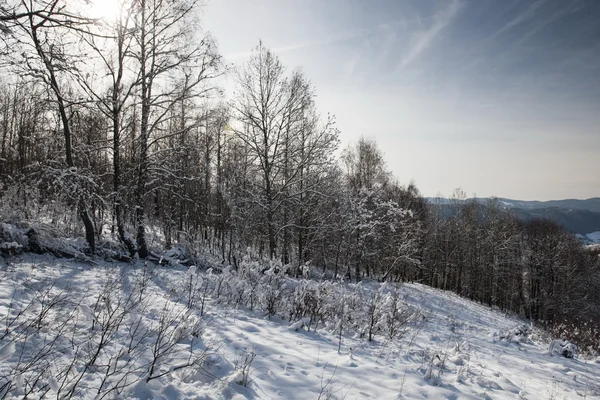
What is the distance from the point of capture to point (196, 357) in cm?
335

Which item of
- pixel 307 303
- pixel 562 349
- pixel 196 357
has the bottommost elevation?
pixel 562 349

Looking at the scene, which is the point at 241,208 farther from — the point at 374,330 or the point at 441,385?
the point at 441,385

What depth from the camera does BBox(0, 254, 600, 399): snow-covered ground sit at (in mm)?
2748

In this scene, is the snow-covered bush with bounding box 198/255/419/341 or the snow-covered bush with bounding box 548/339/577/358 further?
the snow-covered bush with bounding box 548/339/577/358

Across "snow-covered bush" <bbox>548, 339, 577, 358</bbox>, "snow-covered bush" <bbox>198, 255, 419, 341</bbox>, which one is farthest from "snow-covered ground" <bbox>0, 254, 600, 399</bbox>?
"snow-covered bush" <bbox>548, 339, 577, 358</bbox>

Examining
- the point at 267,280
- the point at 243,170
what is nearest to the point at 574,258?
the point at 243,170

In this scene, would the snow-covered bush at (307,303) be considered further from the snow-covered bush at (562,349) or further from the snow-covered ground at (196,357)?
the snow-covered bush at (562,349)

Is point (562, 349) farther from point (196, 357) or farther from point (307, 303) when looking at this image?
point (196, 357)

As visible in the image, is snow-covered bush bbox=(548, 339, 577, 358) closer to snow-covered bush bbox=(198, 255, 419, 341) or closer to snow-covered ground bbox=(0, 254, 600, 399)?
snow-covered ground bbox=(0, 254, 600, 399)

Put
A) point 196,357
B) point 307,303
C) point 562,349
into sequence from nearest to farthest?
point 196,357
point 307,303
point 562,349

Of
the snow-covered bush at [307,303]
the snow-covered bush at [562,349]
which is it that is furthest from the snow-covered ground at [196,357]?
the snow-covered bush at [562,349]

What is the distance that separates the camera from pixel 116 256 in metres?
9.23

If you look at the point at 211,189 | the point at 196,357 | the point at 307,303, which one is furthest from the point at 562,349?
the point at 211,189

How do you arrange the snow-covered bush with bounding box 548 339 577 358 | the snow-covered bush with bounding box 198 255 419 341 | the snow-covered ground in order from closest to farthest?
1. the snow-covered ground
2. the snow-covered bush with bounding box 198 255 419 341
3. the snow-covered bush with bounding box 548 339 577 358
